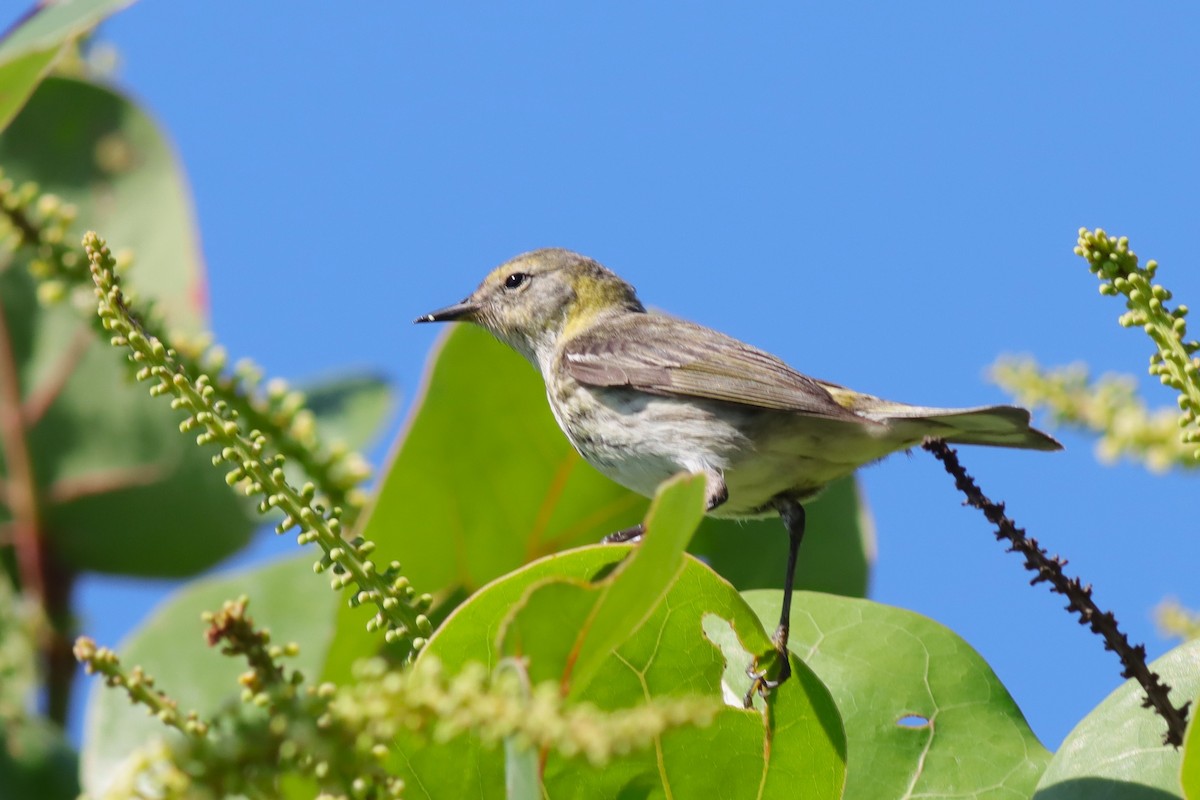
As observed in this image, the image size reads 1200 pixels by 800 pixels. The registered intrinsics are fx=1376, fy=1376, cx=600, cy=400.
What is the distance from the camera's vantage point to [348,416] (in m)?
4.12

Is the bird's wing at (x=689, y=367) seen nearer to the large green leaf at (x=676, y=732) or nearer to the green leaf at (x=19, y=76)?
the large green leaf at (x=676, y=732)

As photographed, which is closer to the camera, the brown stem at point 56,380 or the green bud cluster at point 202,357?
the green bud cluster at point 202,357

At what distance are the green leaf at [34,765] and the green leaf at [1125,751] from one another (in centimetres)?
206

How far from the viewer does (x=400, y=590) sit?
1.81m

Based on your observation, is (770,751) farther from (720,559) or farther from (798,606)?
(720,559)

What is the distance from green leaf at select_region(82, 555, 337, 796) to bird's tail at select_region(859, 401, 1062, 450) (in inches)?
61.1

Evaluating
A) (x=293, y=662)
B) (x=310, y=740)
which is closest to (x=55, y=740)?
(x=293, y=662)

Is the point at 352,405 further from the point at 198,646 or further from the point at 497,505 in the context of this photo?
the point at 497,505

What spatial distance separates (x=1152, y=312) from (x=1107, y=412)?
58.8 inches

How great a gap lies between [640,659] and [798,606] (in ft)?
2.05

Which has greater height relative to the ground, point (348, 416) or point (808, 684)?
point (348, 416)

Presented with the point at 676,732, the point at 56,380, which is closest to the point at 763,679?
the point at 676,732

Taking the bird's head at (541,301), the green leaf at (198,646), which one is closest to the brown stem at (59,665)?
the green leaf at (198,646)

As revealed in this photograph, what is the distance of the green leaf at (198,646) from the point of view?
10.1 feet
